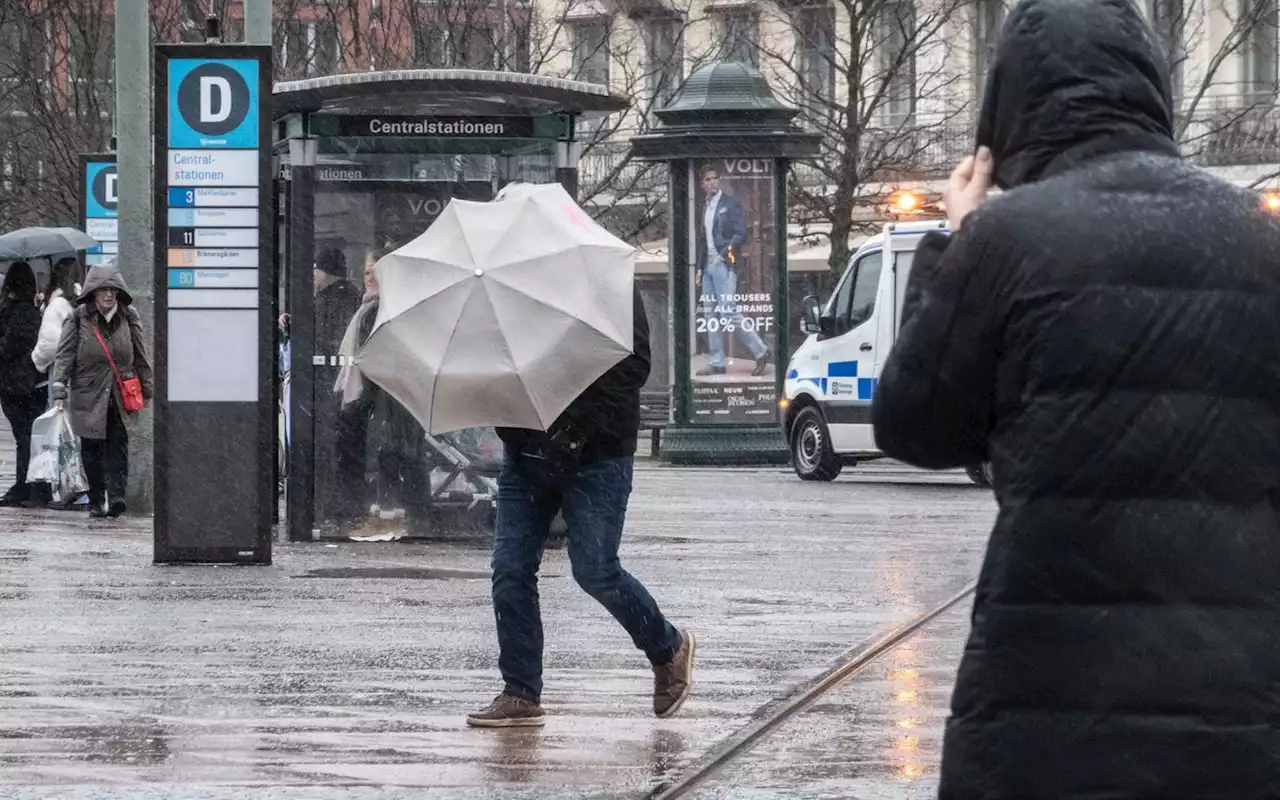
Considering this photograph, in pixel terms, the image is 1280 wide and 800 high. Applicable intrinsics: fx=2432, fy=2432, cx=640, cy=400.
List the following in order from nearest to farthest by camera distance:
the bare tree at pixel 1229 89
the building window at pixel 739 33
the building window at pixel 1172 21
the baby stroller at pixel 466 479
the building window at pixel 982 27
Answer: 1. the baby stroller at pixel 466 479
2. the building window at pixel 1172 21
3. the building window at pixel 739 33
4. the bare tree at pixel 1229 89
5. the building window at pixel 982 27

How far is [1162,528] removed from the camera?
10.5 feet

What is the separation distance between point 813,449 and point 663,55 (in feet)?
65.7

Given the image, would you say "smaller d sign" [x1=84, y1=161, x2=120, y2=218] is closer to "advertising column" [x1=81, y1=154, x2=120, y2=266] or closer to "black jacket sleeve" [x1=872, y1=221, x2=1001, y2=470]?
"advertising column" [x1=81, y1=154, x2=120, y2=266]

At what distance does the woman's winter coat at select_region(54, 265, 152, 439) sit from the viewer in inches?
659

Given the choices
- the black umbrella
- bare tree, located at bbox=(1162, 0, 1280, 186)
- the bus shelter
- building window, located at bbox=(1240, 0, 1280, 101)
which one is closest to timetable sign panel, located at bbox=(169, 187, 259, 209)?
the bus shelter

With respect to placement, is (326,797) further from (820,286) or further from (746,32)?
(820,286)

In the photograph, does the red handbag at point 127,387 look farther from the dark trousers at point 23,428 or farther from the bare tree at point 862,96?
the bare tree at point 862,96

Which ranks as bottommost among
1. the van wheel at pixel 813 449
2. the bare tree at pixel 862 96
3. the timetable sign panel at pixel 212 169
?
the van wheel at pixel 813 449

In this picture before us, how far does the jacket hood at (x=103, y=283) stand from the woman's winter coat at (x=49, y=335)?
1.11 m

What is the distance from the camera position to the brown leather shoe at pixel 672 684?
8.13 m

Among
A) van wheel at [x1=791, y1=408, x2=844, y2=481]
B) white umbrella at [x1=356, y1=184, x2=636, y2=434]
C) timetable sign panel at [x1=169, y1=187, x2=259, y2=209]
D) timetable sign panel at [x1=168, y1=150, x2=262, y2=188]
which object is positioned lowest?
van wheel at [x1=791, y1=408, x2=844, y2=481]

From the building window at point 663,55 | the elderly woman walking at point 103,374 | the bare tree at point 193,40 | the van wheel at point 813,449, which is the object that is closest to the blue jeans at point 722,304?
the van wheel at point 813,449

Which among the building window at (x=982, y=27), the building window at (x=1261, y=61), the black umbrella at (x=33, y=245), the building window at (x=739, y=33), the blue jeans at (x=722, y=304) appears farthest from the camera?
the building window at (x=982, y=27)

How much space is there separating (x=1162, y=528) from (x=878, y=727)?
5025 mm
